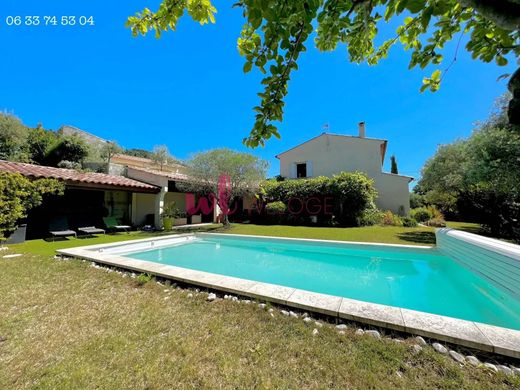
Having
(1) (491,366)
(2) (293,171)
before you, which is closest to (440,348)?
(1) (491,366)

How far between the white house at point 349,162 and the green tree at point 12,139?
78.8ft

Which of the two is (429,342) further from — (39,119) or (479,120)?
(39,119)

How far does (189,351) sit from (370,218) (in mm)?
15438

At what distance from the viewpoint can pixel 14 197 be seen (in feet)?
26.7

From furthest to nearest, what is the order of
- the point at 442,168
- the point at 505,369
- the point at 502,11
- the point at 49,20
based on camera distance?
1. the point at 442,168
2. the point at 49,20
3. the point at 505,369
4. the point at 502,11

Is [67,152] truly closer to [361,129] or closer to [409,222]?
[361,129]

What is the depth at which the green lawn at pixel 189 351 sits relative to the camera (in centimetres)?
214

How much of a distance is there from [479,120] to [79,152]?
29.1m

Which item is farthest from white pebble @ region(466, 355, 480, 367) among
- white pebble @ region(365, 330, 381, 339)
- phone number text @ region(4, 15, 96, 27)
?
phone number text @ region(4, 15, 96, 27)

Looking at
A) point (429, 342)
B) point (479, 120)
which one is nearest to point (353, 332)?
point (429, 342)

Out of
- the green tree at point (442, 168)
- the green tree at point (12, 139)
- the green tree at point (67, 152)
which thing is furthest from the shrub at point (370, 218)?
the green tree at point (12, 139)

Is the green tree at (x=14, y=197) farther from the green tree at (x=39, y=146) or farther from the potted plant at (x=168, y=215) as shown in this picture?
the green tree at (x=39, y=146)

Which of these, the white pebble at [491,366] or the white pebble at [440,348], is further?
the white pebble at [440,348]

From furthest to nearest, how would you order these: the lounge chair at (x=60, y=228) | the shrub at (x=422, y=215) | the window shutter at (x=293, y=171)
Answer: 1. the window shutter at (x=293, y=171)
2. the shrub at (x=422, y=215)
3. the lounge chair at (x=60, y=228)
